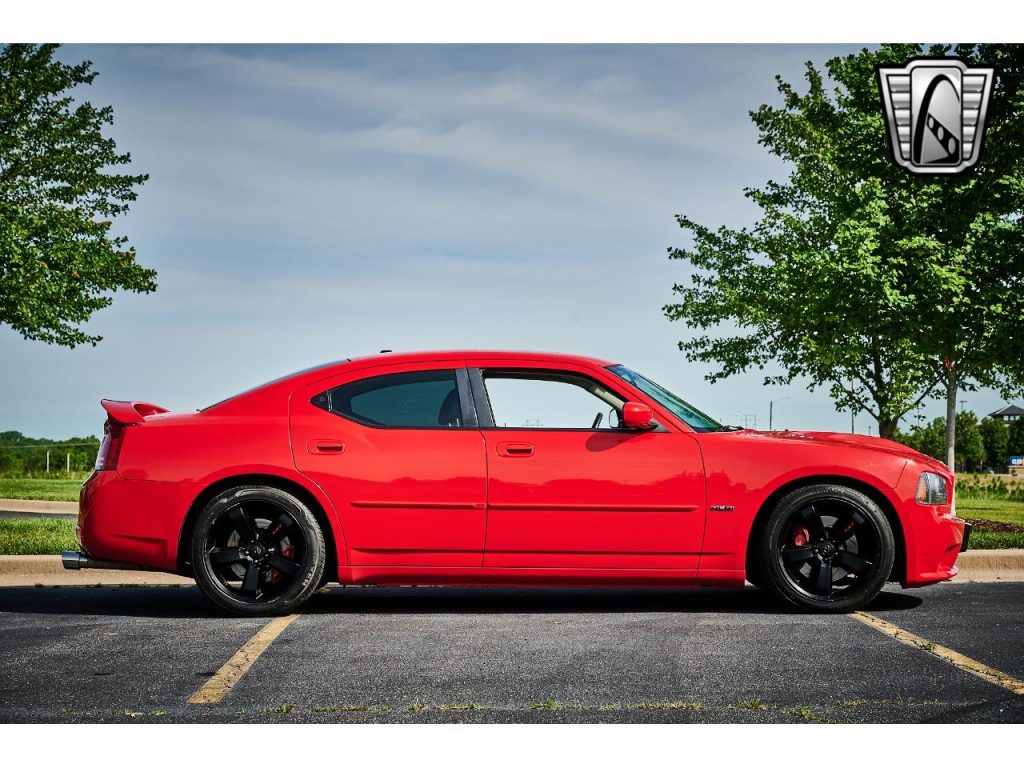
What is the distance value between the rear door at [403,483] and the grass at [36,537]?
3.97m

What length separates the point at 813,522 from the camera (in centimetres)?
690

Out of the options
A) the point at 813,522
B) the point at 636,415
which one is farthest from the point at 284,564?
the point at 813,522

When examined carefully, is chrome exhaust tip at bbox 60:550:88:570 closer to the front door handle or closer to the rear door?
the rear door

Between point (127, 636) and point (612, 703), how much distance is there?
3.01m

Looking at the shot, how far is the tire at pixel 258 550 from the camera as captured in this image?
22.2 feet

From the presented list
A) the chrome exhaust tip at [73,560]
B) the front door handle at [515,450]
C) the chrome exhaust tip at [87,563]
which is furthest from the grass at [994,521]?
the chrome exhaust tip at [73,560]

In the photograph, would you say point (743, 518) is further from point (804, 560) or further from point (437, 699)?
point (437, 699)

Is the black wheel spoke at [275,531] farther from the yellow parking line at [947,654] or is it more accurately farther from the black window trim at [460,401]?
the yellow parking line at [947,654]

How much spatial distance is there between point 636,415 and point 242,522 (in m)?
2.39

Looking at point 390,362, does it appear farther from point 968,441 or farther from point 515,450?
point 968,441

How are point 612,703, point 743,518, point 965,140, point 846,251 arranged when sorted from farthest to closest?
point 846,251 < point 965,140 < point 743,518 < point 612,703

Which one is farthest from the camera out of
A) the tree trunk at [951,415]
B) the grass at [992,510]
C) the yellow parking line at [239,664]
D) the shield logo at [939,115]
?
the tree trunk at [951,415]

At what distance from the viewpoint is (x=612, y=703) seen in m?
4.61

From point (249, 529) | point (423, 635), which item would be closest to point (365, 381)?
point (249, 529)
